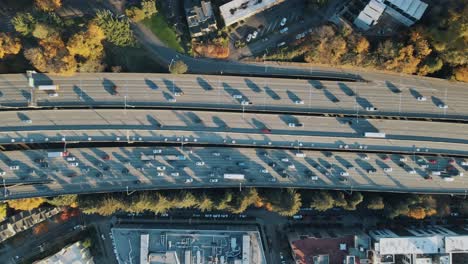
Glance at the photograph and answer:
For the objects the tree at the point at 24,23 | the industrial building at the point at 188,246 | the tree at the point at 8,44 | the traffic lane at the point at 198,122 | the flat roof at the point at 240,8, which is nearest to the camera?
the tree at the point at 24,23

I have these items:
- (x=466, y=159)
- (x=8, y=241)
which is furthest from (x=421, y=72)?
(x=8, y=241)

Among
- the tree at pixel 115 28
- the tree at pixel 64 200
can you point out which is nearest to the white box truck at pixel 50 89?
the tree at pixel 115 28

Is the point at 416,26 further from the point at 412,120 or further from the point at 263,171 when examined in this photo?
the point at 263,171

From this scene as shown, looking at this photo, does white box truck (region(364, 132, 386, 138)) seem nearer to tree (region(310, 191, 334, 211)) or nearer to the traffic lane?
the traffic lane

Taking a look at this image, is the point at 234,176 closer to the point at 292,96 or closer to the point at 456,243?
the point at 292,96

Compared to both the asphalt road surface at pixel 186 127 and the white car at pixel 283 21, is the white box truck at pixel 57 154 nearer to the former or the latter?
the asphalt road surface at pixel 186 127

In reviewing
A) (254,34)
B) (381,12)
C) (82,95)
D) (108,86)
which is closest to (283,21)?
(254,34)
